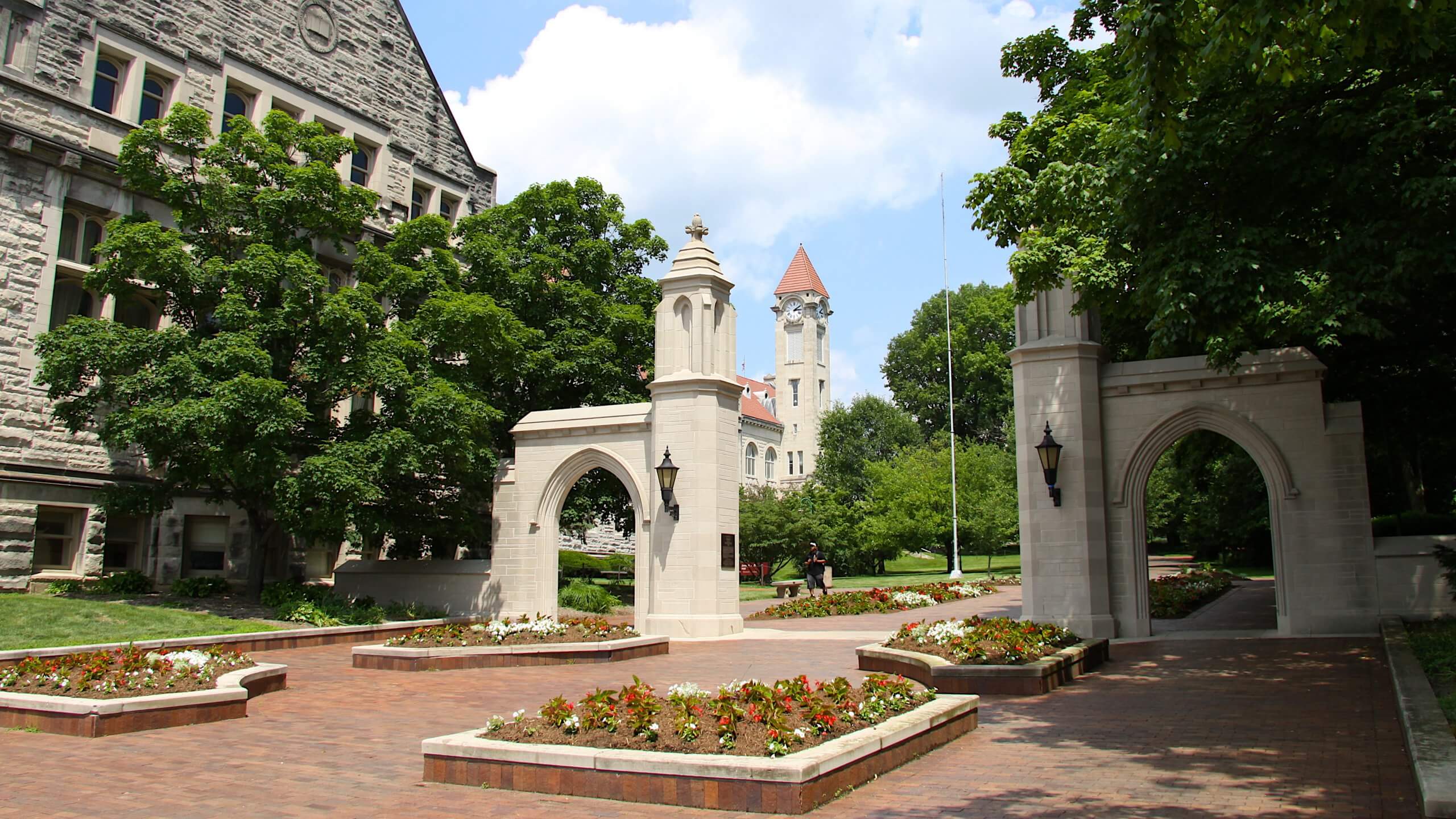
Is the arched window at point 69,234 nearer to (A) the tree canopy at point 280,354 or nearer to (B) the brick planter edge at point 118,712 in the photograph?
(A) the tree canopy at point 280,354

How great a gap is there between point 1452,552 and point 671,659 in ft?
36.2

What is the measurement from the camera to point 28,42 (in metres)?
20.5

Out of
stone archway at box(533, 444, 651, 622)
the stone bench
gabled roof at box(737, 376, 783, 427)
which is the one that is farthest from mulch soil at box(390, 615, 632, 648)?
gabled roof at box(737, 376, 783, 427)

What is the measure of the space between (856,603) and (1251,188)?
13.3 metres

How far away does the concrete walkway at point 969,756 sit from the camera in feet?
19.4

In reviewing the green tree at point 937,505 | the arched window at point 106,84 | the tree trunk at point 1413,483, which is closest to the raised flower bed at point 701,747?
the arched window at point 106,84

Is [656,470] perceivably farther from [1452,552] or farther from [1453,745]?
[1453,745]

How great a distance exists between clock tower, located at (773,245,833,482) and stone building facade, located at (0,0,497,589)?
56155mm

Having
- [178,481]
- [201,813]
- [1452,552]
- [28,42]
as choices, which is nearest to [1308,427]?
[1452,552]

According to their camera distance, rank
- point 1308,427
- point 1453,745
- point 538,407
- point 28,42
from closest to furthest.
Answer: point 1453,745 → point 1308,427 → point 28,42 → point 538,407

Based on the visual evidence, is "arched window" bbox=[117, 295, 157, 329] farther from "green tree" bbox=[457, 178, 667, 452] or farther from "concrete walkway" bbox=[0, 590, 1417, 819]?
"concrete walkway" bbox=[0, 590, 1417, 819]

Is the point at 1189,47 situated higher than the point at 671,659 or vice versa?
the point at 1189,47

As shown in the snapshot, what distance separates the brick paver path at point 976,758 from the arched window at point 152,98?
17.4m

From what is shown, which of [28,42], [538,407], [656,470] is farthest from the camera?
[538,407]
